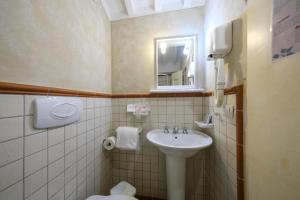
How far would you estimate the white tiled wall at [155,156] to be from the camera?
60.8 inches

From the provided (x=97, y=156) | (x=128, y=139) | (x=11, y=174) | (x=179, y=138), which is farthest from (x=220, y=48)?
(x=97, y=156)

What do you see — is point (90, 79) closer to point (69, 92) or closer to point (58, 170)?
point (69, 92)

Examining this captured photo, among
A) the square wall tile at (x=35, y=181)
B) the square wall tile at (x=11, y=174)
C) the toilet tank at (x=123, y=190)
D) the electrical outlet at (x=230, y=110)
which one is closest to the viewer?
the square wall tile at (x=11, y=174)

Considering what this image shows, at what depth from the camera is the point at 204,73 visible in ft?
5.06

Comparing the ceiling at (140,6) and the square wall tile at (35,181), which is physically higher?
the ceiling at (140,6)

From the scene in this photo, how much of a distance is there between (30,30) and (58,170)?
0.92 meters

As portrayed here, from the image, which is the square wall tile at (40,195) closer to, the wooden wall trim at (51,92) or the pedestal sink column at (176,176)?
the wooden wall trim at (51,92)

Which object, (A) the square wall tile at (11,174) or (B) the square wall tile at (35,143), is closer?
(A) the square wall tile at (11,174)

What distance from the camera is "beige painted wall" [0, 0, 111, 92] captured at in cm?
64

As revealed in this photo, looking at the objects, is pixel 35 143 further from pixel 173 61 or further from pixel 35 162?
pixel 173 61

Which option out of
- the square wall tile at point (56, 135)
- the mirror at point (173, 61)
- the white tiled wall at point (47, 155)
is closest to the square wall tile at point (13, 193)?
the white tiled wall at point (47, 155)

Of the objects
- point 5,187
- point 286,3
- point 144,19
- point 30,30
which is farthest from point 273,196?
point 144,19

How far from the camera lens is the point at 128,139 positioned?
4.95 ft

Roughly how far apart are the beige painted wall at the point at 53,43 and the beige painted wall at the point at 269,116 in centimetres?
116
